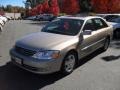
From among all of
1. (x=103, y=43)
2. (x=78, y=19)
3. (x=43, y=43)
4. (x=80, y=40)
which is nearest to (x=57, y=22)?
(x=78, y=19)

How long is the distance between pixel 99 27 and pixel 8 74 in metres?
3.71

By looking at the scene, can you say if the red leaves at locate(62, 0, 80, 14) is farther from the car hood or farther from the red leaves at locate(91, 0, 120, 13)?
the car hood

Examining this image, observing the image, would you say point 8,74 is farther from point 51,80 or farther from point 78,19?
point 78,19

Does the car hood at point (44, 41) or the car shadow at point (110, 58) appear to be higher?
the car hood at point (44, 41)

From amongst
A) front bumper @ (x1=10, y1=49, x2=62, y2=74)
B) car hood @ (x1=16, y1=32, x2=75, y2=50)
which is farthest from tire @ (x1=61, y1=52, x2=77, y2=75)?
car hood @ (x1=16, y1=32, x2=75, y2=50)

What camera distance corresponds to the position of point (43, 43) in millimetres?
5645

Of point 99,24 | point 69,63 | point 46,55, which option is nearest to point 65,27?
point 69,63

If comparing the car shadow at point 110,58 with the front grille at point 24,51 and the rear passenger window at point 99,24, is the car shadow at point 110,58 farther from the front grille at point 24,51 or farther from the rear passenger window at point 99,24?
the front grille at point 24,51

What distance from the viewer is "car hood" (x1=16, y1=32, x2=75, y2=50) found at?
5.50 meters

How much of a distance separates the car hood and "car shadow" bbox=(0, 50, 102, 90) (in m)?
0.81

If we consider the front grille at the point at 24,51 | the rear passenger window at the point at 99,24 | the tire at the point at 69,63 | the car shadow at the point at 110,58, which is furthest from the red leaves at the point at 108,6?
the front grille at the point at 24,51

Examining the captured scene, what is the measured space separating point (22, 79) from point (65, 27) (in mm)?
2159

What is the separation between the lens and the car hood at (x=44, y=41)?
18.1 ft

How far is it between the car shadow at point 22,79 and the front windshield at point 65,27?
1.36 meters
